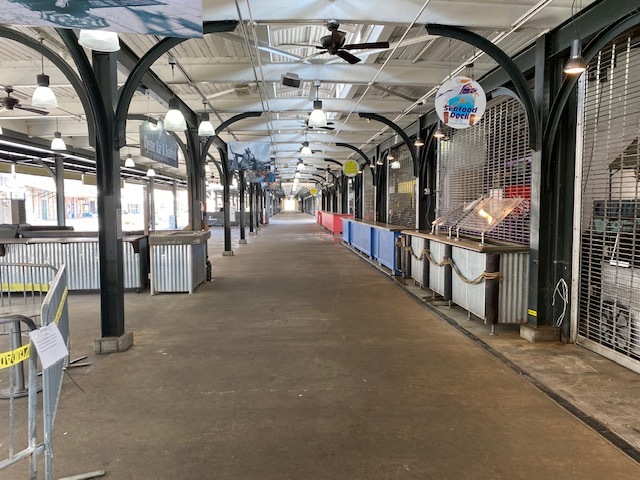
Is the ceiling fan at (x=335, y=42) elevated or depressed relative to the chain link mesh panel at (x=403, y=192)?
elevated

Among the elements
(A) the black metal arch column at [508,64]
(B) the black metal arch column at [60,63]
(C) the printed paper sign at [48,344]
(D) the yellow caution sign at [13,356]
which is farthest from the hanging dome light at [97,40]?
(A) the black metal arch column at [508,64]

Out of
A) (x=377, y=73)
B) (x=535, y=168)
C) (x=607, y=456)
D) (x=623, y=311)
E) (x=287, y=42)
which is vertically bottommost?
(x=607, y=456)

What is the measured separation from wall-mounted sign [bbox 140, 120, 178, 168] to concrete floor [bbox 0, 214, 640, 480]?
9.32ft

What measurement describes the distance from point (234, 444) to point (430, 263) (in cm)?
621

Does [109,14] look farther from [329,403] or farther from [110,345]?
[110,345]

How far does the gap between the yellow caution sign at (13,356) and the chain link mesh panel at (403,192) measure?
10.8 m

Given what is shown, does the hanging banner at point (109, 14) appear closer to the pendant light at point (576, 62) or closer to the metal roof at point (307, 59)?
the metal roof at point (307, 59)

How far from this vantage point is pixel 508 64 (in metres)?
5.75

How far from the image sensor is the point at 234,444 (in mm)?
3234

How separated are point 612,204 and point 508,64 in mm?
2295

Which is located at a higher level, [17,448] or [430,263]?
[430,263]

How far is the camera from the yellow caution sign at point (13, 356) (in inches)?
92.1

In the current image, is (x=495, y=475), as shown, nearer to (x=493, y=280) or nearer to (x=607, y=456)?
(x=607, y=456)

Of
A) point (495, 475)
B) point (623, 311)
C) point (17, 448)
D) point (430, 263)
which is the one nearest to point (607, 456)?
point (495, 475)
